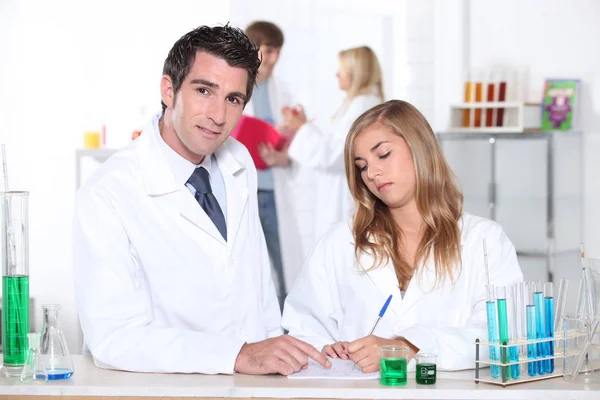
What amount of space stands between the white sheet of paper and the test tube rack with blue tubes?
25 cm

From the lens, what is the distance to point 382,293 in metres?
2.28

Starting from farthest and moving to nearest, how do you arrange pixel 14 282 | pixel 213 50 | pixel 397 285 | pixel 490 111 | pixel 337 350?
1. pixel 490 111
2. pixel 397 285
3. pixel 213 50
4. pixel 337 350
5. pixel 14 282

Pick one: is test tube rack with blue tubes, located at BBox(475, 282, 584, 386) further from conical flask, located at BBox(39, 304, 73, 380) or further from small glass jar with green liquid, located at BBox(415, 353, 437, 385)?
conical flask, located at BBox(39, 304, 73, 380)

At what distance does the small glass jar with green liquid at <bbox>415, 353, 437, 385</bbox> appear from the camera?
1.79 meters

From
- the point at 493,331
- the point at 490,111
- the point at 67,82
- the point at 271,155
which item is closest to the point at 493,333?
the point at 493,331

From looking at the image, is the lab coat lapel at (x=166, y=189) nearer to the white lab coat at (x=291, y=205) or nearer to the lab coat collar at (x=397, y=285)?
the lab coat collar at (x=397, y=285)

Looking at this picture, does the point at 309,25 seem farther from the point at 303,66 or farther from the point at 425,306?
the point at 425,306

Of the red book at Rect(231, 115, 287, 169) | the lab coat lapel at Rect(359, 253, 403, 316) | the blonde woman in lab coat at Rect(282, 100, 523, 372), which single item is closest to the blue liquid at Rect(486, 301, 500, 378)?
the blonde woman in lab coat at Rect(282, 100, 523, 372)

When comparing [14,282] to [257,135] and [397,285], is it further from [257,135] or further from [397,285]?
[257,135]

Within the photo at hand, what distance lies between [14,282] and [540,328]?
1.10 meters

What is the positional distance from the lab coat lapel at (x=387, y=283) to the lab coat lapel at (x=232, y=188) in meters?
0.35

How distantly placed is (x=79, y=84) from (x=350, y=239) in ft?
10.4

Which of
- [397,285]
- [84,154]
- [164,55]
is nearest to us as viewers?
[397,285]

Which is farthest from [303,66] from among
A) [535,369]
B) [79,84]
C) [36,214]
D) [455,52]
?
[535,369]
